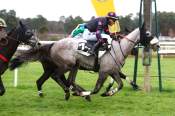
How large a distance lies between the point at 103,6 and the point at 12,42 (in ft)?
15.8

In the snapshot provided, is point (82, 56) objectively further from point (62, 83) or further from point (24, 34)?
point (24, 34)

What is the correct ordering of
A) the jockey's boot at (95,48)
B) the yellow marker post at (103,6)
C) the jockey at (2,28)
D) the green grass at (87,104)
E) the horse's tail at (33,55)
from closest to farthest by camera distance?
the green grass at (87,104), the jockey at (2,28), the jockey's boot at (95,48), the horse's tail at (33,55), the yellow marker post at (103,6)

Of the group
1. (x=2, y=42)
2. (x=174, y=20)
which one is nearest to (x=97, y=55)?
(x=2, y=42)

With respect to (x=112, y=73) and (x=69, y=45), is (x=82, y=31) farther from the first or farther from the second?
(x=112, y=73)

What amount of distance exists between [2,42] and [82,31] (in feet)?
9.12

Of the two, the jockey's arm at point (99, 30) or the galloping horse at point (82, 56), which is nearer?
the galloping horse at point (82, 56)

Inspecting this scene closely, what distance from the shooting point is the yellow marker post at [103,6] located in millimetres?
14789

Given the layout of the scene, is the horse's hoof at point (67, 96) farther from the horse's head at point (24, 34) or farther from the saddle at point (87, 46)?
the horse's head at point (24, 34)

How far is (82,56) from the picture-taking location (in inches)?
463

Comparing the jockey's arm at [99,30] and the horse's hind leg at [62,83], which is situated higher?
the jockey's arm at [99,30]

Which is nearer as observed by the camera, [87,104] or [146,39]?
[87,104]

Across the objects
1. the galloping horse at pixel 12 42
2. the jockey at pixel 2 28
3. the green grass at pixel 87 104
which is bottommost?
the green grass at pixel 87 104

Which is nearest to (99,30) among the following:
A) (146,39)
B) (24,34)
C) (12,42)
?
(146,39)

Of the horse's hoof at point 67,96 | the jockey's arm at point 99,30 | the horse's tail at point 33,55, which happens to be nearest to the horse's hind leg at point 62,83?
the horse's hoof at point 67,96
